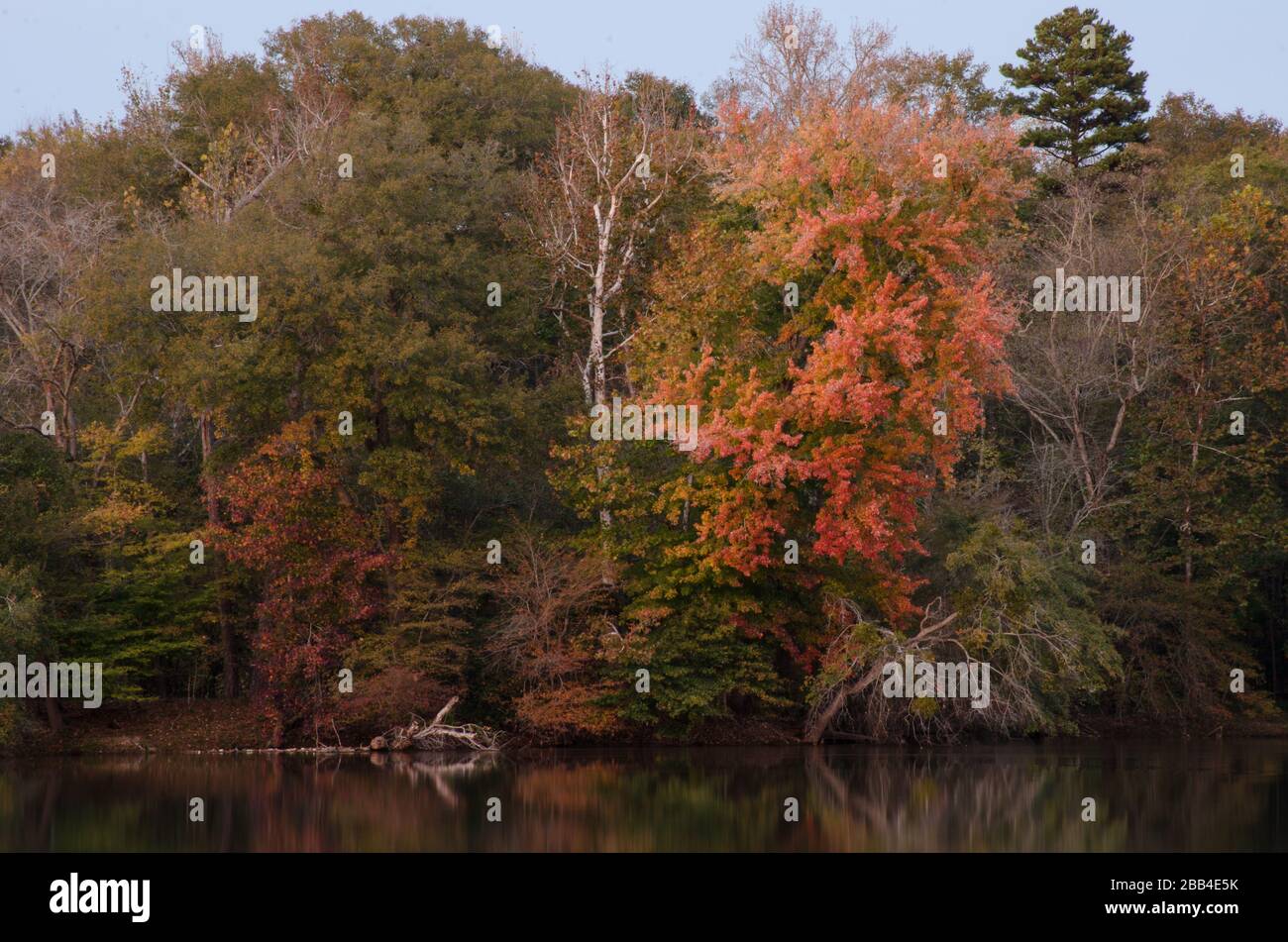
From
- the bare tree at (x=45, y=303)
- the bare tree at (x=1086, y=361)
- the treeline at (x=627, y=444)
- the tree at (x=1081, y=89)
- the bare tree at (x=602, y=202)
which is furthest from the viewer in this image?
the tree at (x=1081, y=89)

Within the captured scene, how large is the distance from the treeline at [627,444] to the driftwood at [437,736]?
38 cm

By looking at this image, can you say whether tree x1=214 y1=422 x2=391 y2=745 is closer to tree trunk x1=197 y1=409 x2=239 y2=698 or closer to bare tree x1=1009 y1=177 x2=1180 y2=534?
tree trunk x1=197 y1=409 x2=239 y2=698

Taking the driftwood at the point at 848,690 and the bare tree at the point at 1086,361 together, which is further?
the bare tree at the point at 1086,361

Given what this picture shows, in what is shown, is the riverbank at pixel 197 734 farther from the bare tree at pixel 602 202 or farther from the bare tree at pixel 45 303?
the bare tree at pixel 602 202

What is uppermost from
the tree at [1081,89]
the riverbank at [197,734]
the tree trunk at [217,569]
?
the tree at [1081,89]

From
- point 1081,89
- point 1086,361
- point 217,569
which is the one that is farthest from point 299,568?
point 1081,89

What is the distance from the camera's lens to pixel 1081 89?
49312 millimetres

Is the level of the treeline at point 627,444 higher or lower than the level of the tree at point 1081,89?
lower

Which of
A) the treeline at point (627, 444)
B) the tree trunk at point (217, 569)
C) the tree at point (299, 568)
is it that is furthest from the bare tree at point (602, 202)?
the tree trunk at point (217, 569)

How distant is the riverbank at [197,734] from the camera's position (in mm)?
31814

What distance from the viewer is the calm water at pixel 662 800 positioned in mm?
20031

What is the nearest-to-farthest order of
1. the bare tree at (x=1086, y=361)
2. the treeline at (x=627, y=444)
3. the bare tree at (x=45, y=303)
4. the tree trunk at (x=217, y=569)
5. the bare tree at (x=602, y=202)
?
the treeline at (x=627, y=444)
the tree trunk at (x=217, y=569)
the bare tree at (x=45, y=303)
the bare tree at (x=602, y=202)
the bare tree at (x=1086, y=361)

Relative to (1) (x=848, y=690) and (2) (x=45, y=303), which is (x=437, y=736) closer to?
(1) (x=848, y=690)
